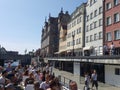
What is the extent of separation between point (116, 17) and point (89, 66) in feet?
31.0

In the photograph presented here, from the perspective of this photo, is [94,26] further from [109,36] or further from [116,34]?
[116,34]

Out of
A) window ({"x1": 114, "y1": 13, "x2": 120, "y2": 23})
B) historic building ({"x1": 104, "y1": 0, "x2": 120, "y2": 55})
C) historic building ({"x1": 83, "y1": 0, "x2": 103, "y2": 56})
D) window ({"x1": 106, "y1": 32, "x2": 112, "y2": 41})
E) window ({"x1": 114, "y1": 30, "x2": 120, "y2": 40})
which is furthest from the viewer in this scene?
historic building ({"x1": 83, "y1": 0, "x2": 103, "y2": 56})

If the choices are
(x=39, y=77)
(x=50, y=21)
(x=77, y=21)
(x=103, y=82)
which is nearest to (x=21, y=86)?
(x=39, y=77)

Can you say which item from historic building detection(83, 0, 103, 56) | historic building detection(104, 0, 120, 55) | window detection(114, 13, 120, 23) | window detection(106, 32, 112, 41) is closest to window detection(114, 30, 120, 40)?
historic building detection(104, 0, 120, 55)

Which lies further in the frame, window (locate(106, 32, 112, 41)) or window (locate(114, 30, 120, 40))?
window (locate(106, 32, 112, 41))

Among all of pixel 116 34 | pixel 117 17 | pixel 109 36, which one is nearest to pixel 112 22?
pixel 117 17

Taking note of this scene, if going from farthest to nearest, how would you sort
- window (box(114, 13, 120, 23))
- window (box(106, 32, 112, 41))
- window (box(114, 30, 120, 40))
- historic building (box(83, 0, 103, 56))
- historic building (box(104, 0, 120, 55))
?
historic building (box(83, 0, 103, 56)) < window (box(106, 32, 112, 41)) < historic building (box(104, 0, 120, 55)) < window (box(114, 13, 120, 23)) < window (box(114, 30, 120, 40))

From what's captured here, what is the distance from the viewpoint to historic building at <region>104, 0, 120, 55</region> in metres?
47.4

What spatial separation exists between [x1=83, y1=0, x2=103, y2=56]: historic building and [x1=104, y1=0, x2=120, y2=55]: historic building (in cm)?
222

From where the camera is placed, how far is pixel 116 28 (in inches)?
1884

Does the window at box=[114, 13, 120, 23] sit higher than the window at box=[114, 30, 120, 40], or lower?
higher

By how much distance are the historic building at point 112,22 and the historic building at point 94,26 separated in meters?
2.22

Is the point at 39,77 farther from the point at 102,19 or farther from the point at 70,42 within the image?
the point at 70,42

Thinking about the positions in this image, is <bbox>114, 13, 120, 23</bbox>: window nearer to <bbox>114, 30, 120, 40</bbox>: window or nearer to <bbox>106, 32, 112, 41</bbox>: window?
<bbox>114, 30, 120, 40</bbox>: window
